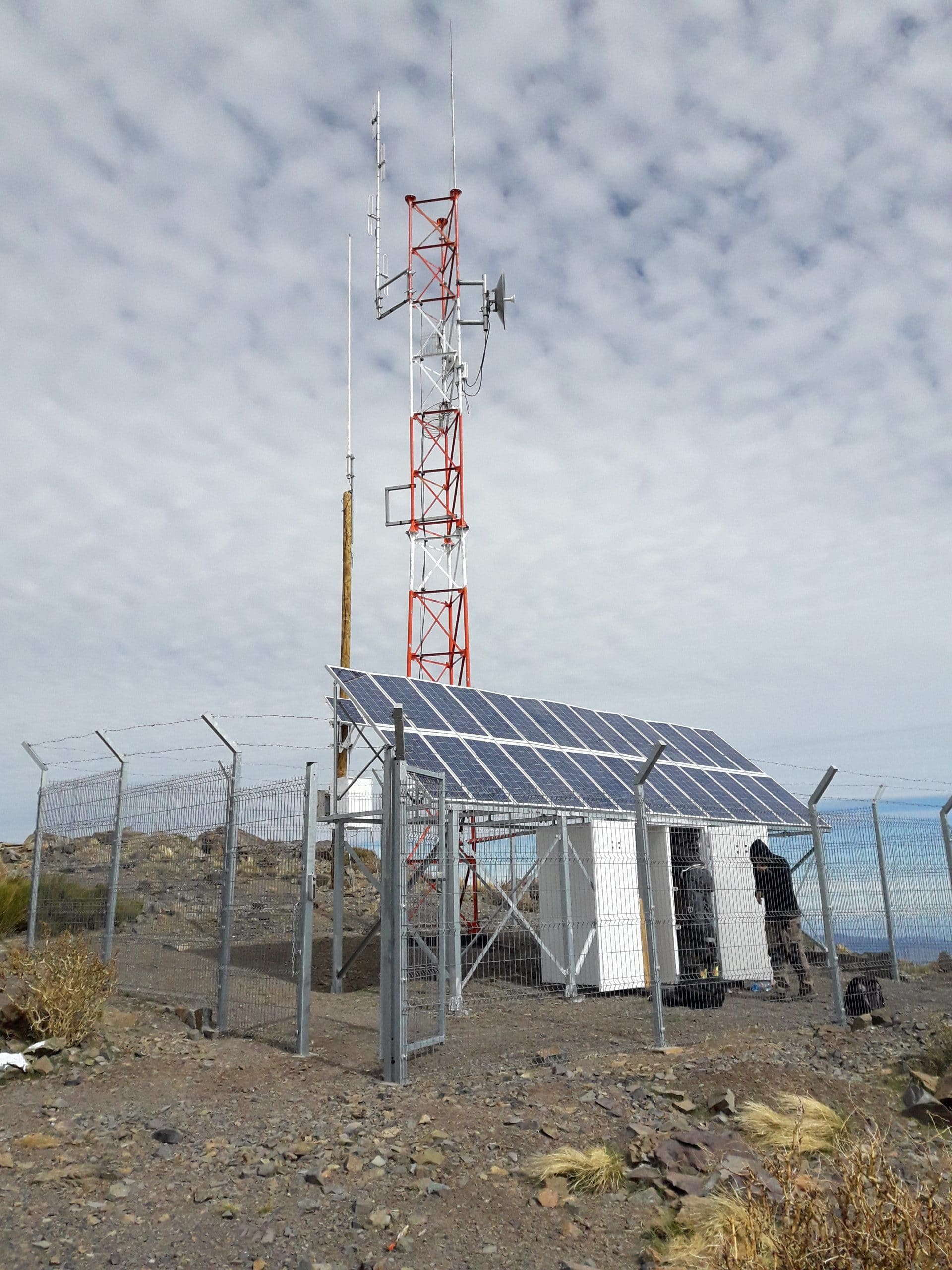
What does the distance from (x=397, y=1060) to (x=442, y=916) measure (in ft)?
4.01

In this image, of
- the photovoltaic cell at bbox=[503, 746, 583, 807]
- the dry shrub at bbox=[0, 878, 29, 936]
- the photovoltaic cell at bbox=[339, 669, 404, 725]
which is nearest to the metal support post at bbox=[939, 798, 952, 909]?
the photovoltaic cell at bbox=[503, 746, 583, 807]

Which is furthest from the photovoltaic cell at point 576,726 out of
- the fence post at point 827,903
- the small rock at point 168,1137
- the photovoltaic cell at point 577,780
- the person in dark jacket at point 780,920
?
the small rock at point 168,1137

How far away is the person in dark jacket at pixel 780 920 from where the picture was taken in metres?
11.9

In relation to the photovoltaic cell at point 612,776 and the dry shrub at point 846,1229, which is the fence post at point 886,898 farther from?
the dry shrub at point 846,1229

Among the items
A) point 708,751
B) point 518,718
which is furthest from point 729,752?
point 518,718

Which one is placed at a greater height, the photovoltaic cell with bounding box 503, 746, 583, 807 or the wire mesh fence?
the photovoltaic cell with bounding box 503, 746, 583, 807

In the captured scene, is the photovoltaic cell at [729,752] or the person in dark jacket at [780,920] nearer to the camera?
the person in dark jacket at [780,920]

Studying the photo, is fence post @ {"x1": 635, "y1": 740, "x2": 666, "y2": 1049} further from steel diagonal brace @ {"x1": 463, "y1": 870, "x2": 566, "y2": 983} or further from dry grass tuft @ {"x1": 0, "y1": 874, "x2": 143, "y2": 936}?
→ dry grass tuft @ {"x1": 0, "y1": 874, "x2": 143, "y2": 936}

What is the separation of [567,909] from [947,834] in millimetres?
5049

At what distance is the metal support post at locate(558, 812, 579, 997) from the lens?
1217cm

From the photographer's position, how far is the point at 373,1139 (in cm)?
602

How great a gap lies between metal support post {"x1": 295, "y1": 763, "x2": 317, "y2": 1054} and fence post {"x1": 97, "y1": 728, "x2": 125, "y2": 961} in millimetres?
3063

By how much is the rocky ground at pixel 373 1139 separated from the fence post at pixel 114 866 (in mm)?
1409

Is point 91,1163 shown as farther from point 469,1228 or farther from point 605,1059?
point 605,1059
